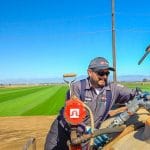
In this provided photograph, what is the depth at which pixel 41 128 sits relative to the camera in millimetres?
17141

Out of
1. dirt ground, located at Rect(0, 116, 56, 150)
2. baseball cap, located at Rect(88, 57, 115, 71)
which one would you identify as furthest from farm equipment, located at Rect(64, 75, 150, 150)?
dirt ground, located at Rect(0, 116, 56, 150)

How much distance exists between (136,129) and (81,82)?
1207mm

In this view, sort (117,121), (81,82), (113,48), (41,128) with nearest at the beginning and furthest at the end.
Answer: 1. (117,121)
2. (81,82)
3. (113,48)
4. (41,128)

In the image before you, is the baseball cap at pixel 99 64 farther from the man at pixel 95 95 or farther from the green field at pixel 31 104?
the green field at pixel 31 104

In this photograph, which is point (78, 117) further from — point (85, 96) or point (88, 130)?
point (85, 96)

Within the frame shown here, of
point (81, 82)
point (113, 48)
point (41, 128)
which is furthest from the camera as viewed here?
point (41, 128)

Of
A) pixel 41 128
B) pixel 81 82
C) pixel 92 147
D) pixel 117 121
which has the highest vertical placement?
pixel 81 82

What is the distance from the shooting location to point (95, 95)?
4.54m

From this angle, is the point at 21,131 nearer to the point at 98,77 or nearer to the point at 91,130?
the point at 98,77

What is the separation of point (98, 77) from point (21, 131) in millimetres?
12240

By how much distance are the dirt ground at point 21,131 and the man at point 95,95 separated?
6.39m

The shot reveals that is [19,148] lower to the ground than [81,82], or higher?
lower

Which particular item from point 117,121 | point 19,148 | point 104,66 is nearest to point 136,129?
point 117,121

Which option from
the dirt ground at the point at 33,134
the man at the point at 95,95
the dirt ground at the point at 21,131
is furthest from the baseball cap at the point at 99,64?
the dirt ground at the point at 21,131
